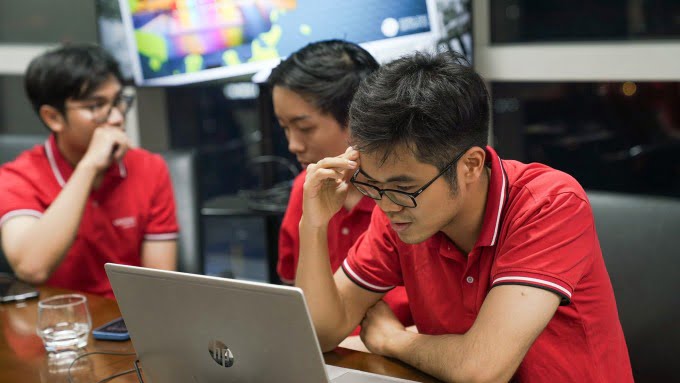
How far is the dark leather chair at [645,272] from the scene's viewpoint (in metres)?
1.84

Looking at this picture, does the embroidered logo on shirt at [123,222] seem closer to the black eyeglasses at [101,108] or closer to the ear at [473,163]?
the black eyeglasses at [101,108]

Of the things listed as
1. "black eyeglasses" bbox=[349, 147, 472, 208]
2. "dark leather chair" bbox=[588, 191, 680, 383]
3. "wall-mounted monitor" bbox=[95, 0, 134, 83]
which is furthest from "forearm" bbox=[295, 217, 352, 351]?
"wall-mounted monitor" bbox=[95, 0, 134, 83]

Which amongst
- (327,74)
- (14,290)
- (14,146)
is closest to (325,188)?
(327,74)

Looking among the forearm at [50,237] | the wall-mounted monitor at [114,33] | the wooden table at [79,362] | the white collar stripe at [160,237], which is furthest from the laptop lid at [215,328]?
the wall-mounted monitor at [114,33]

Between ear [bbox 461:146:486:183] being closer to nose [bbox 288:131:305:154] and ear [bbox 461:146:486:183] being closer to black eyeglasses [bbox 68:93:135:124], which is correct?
nose [bbox 288:131:305:154]

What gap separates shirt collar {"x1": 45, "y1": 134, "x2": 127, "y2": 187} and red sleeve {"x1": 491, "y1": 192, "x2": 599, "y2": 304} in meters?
1.48

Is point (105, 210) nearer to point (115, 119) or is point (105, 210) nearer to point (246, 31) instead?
point (115, 119)

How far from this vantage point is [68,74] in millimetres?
2604

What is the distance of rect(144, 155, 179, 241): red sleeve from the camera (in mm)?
2645

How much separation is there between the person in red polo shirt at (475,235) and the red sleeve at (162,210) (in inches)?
40.8

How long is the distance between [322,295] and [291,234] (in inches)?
21.3

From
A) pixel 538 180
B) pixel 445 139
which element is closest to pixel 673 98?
pixel 538 180

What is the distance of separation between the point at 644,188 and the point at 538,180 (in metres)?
1.62

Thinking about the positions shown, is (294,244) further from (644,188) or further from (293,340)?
(644,188)
